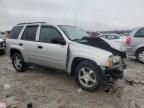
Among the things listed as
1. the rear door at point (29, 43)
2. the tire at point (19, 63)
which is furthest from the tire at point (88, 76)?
the tire at point (19, 63)

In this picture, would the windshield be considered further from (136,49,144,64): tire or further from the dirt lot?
(136,49,144,64): tire

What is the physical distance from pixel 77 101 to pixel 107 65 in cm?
113

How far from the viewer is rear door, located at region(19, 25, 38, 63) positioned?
6754 mm

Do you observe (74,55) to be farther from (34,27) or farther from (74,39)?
(34,27)

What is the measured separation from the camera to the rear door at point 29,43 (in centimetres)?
675

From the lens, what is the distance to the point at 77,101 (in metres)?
4.71

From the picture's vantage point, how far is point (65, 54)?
18.5 feet

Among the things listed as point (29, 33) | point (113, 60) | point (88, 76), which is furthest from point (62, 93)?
point (29, 33)

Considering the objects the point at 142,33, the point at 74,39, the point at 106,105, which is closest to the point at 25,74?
A: the point at 74,39

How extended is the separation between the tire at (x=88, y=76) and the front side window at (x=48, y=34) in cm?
124

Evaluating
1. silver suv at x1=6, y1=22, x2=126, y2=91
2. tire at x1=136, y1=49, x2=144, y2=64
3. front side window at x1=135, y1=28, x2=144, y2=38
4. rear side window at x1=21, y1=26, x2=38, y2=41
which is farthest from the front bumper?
front side window at x1=135, y1=28, x2=144, y2=38

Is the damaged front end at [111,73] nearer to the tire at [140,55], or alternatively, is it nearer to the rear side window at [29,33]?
the rear side window at [29,33]

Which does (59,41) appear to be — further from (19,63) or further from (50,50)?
(19,63)

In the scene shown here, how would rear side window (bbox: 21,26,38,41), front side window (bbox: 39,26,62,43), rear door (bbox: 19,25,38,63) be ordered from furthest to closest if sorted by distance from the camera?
1. rear side window (bbox: 21,26,38,41)
2. rear door (bbox: 19,25,38,63)
3. front side window (bbox: 39,26,62,43)
